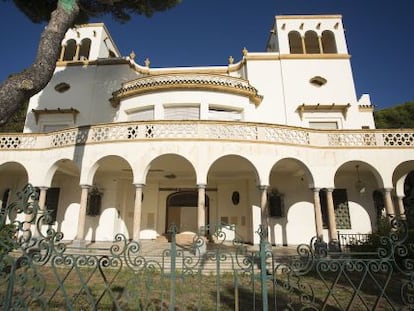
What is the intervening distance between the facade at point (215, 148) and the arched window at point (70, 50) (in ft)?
0.28

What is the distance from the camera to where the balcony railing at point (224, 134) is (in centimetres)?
1159

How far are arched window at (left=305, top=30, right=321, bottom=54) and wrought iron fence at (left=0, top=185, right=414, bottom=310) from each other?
17.3 m

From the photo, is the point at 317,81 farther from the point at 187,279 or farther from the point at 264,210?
the point at 187,279

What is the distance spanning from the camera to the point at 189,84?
48.6 ft

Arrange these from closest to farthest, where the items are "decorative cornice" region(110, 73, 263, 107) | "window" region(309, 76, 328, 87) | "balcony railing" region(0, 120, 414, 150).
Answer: "balcony railing" region(0, 120, 414, 150)
"decorative cornice" region(110, 73, 263, 107)
"window" region(309, 76, 328, 87)

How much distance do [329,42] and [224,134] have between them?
49.6 ft

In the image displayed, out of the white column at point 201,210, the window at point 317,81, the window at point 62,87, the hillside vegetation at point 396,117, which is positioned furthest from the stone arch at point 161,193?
the hillside vegetation at point 396,117

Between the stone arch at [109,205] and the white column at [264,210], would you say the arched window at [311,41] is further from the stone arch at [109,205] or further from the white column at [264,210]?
the stone arch at [109,205]

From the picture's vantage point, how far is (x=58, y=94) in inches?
728

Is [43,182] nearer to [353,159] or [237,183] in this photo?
[237,183]

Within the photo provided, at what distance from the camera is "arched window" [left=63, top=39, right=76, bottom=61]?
20969 millimetres

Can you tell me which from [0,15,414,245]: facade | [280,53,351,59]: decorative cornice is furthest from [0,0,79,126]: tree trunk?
[280,53,351,59]: decorative cornice

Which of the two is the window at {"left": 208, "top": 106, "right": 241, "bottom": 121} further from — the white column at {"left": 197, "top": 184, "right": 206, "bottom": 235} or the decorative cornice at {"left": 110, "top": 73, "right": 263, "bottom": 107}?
the white column at {"left": 197, "top": 184, "right": 206, "bottom": 235}

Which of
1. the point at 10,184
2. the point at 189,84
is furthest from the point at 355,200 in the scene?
the point at 10,184
